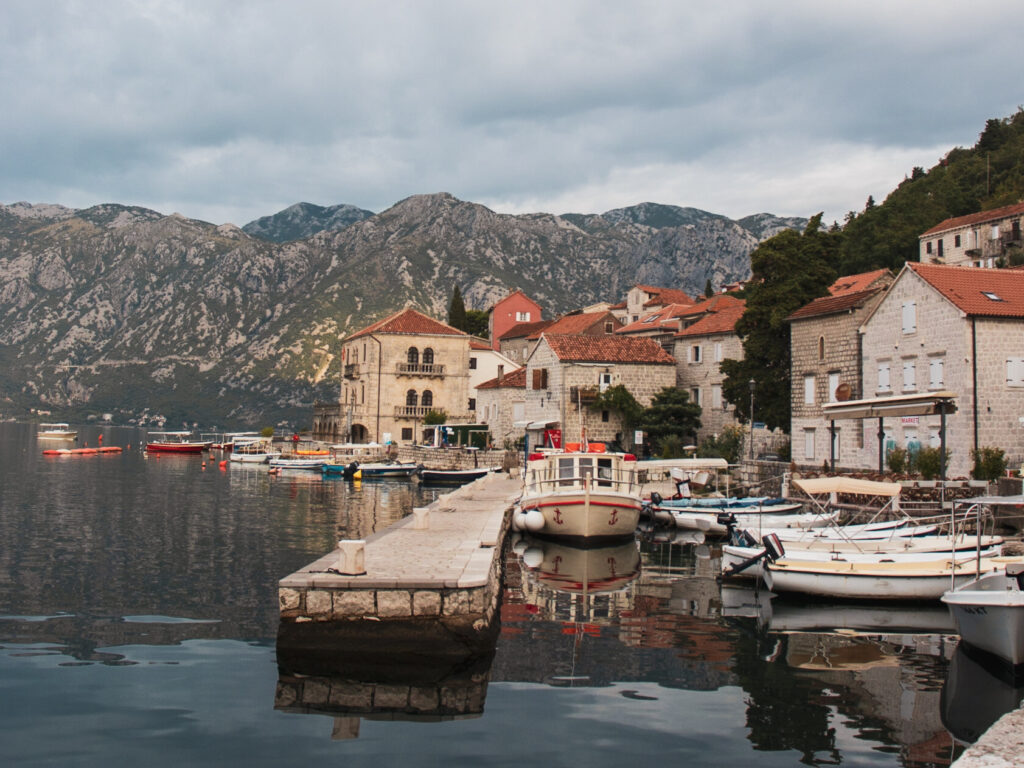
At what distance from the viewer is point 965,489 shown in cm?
2708

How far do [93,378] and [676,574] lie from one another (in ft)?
626

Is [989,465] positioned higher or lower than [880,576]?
higher

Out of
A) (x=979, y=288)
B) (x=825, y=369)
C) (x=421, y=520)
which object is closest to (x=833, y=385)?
(x=825, y=369)

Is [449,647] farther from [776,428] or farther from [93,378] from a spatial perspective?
[93,378]

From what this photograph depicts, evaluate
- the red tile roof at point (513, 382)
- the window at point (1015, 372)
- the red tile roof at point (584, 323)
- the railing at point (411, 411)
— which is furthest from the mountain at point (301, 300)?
the window at point (1015, 372)

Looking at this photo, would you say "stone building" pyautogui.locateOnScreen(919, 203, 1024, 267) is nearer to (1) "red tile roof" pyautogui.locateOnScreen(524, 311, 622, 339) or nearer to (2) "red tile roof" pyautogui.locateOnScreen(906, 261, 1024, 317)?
(1) "red tile roof" pyautogui.locateOnScreen(524, 311, 622, 339)

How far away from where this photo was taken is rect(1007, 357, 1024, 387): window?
30.5 metres

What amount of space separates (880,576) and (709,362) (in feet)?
123

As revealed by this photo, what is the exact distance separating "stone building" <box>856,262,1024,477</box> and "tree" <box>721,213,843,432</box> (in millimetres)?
7848

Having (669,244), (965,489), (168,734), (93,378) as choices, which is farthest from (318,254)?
(168,734)

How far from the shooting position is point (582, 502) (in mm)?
26906

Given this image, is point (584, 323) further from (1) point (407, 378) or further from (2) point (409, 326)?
(1) point (407, 378)

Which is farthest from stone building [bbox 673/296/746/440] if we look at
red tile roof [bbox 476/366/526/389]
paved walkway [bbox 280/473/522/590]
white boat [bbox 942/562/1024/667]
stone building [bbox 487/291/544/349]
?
stone building [bbox 487/291/544/349]

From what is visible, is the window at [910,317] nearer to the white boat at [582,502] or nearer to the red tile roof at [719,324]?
the white boat at [582,502]
